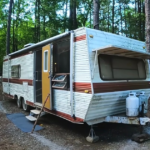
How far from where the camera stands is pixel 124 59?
4906mm

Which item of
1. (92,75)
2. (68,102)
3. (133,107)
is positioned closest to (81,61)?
(92,75)

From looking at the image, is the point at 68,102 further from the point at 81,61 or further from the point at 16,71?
the point at 16,71

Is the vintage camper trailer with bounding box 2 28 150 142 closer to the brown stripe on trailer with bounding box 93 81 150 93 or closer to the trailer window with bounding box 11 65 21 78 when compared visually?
the brown stripe on trailer with bounding box 93 81 150 93

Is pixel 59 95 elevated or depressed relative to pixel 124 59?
depressed

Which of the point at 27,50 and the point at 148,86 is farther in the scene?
the point at 27,50

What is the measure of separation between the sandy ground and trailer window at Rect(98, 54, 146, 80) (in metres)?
1.46

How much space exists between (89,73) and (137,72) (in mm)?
1893

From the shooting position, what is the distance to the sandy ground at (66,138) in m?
3.97

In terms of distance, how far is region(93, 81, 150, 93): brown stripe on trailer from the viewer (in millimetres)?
4009

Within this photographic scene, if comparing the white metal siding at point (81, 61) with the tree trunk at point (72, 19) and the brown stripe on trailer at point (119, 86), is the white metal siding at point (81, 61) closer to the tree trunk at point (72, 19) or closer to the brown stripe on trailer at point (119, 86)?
the brown stripe on trailer at point (119, 86)

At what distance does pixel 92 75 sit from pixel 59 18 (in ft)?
43.8

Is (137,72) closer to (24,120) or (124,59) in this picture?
(124,59)

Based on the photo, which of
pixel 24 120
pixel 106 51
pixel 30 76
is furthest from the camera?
pixel 30 76

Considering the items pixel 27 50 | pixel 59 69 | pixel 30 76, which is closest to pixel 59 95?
pixel 59 69
